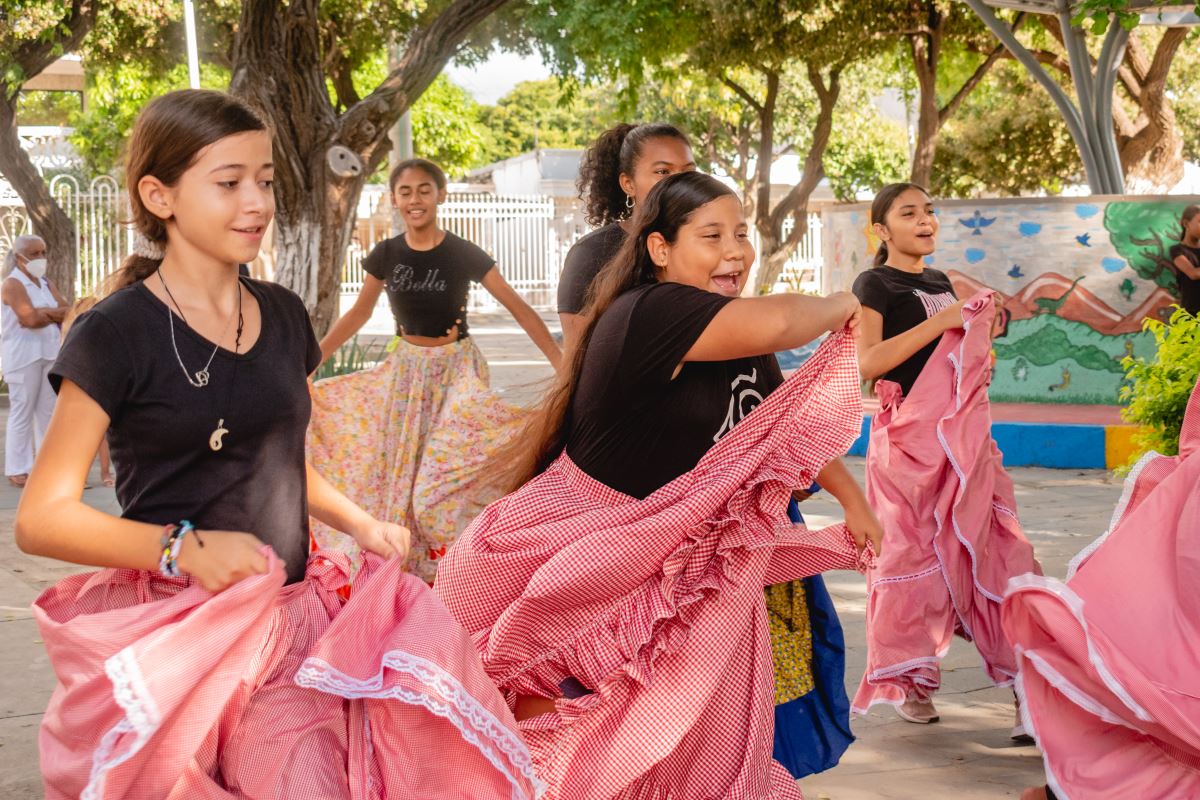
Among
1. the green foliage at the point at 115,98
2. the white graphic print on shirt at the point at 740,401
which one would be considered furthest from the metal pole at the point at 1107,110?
the white graphic print on shirt at the point at 740,401

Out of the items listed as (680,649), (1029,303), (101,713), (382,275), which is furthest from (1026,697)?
(1029,303)

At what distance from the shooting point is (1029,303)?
12008mm

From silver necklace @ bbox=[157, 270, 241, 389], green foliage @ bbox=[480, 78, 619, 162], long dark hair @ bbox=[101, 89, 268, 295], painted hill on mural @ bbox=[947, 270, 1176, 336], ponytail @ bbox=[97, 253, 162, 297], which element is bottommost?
painted hill on mural @ bbox=[947, 270, 1176, 336]

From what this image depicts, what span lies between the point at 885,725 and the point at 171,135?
336cm

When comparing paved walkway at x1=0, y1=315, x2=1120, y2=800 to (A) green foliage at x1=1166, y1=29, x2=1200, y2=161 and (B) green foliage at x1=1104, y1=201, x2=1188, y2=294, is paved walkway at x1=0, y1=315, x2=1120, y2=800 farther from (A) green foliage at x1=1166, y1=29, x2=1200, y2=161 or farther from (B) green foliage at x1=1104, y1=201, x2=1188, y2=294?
(A) green foliage at x1=1166, y1=29, x2=1200, y2=161

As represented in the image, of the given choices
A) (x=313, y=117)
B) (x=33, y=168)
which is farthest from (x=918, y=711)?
(x=33, y=168)

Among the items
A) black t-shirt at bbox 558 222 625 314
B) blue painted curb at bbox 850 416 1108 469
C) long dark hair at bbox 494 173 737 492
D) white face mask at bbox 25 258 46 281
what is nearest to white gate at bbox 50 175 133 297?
white face mask at bbox 25 258 46 281

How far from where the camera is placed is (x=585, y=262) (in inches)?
198

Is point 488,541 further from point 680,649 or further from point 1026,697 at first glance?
point 1026,697

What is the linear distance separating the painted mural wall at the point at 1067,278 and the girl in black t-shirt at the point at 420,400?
6.31 meters

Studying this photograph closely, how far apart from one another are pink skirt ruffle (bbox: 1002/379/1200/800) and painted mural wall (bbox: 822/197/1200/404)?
891 cm

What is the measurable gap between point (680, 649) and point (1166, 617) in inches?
40.8

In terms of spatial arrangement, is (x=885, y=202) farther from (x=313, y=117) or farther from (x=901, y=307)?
(x=313, y=117)

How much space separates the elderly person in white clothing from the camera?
10.4 meters
